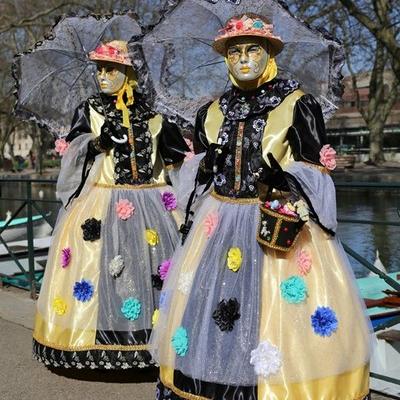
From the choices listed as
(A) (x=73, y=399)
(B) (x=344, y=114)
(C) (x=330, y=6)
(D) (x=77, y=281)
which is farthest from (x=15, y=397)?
(B) (x=344, y=114)

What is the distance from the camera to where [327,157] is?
293cm

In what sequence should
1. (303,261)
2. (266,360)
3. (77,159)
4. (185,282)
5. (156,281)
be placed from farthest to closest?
(77,159)
(156,281)
(185,282)
(303,261)
(266,360)

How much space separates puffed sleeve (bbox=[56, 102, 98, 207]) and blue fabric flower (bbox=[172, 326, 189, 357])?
5.19 ft

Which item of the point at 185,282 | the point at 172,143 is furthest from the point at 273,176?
the point at 172,143

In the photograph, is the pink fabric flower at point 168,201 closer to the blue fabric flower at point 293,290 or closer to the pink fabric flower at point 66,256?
the pink fabric flower at point 66,256

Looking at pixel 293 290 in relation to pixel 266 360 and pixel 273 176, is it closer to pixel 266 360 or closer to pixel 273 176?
pixel 266 360

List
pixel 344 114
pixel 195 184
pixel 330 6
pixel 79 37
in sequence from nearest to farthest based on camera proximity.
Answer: pixel 195 184, pixel 79 37, pixel 330 6, pixel 344 114

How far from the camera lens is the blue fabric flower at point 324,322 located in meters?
2.79

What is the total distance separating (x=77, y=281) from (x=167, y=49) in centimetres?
145

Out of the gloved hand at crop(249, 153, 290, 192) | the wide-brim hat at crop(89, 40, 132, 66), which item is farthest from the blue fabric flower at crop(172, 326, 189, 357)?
the wide-brim hat at crop(89, 40, 132, 66)

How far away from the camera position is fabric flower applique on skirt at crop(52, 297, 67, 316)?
4.04 m

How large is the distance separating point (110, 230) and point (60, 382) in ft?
3.17

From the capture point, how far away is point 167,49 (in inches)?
144

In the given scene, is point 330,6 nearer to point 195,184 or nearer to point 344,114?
point 195,184
